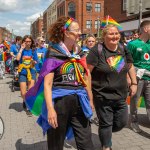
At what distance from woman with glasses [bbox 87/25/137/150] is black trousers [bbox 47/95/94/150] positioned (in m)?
0.72

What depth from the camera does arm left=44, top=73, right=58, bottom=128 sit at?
9.74 feet

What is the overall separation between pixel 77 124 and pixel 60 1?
81935mm

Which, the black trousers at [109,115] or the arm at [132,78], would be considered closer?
the black trousers at [109,115]

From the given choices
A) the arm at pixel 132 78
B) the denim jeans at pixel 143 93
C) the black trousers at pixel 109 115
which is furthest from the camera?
the denim jeans at pixel 143 93

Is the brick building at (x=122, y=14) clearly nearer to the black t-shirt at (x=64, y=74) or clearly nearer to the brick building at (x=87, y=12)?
the black t-shirt at (x=64, y=74)

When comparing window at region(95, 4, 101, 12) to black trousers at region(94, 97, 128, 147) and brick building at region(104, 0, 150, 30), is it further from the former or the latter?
black trousers at region(94, 97, 128, 147)

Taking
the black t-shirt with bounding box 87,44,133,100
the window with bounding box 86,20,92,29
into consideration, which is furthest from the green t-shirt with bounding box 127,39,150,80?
the window with bounding box 86,20,92,29

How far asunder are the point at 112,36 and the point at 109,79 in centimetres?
54

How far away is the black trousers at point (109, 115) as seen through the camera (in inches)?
154

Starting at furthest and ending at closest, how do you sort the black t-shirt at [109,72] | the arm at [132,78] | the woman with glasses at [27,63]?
the woman with glasses at [27,63]
the arm at [132,78]
the black t-shirt at [109,72]

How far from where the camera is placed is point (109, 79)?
381 centimetres

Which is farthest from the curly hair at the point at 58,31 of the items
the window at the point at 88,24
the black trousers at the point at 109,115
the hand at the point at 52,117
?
the window at the point at 88,24

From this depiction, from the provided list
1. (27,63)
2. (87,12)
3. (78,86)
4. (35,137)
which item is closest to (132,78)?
(78,86)

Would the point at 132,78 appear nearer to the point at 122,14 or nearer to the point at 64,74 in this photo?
the point at 64,74
